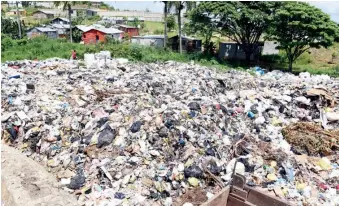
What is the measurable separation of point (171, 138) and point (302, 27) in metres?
11.7

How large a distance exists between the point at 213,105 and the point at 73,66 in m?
7.06

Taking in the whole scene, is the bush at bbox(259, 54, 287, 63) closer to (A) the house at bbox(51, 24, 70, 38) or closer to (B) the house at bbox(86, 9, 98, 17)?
(A) the house at bbox(51, 24, 70, 38)

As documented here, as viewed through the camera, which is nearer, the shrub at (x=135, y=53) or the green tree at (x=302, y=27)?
the green tree at (x=302, y=27)

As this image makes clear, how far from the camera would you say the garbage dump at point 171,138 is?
211 inches

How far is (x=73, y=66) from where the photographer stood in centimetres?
1239

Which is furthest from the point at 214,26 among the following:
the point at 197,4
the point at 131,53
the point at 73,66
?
the point at 73,66

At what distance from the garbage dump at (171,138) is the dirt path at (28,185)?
0.19 metres

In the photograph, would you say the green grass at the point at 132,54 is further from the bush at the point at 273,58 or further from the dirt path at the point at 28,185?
the dirt path at the point at 28,185

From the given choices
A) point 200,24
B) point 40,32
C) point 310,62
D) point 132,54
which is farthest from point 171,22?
point 310,62

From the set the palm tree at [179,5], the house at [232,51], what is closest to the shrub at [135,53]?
the palm tree at [179,5]

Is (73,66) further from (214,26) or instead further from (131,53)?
(214,26)

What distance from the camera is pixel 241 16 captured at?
16.7 m

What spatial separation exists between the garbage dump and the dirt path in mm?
194

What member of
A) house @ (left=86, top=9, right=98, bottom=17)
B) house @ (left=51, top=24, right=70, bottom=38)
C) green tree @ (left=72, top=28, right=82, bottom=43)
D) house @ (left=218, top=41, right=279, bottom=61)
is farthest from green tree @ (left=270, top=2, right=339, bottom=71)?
house @ (left=86, top=9, right=98, bottom=17)
